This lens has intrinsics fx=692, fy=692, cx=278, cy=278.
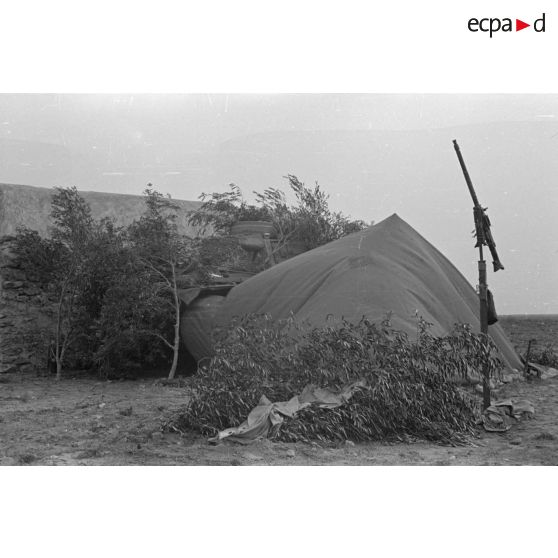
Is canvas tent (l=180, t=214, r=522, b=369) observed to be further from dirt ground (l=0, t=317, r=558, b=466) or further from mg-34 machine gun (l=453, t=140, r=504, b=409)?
dirt ground (l=0, t=317, r=558, b=466)

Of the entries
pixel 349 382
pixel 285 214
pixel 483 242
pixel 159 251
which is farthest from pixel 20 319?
pixel 483 242

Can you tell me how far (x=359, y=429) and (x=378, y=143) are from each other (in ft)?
16.0

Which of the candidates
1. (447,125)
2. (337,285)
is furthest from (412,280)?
(447,125)

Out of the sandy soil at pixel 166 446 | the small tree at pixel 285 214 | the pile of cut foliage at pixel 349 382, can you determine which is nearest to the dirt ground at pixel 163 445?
the sandy soil at pixel 166 446

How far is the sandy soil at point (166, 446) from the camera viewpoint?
14.9 feet

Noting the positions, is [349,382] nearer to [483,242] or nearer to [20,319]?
[483,242]

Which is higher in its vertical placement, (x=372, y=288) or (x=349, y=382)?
(x=372, y=288)

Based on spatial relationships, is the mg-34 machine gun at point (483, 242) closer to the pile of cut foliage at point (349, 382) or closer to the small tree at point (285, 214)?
the pile of cut foliage at point (349, 382)

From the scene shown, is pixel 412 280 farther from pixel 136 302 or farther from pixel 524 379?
pixel 136 302

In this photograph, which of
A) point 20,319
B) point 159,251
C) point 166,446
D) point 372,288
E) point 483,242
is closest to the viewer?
point 166,446

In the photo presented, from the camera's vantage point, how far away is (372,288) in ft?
22.8

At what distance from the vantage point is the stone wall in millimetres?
9180

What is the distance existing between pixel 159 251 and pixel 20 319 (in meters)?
2.11

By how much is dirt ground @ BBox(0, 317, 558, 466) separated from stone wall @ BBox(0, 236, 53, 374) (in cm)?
213
